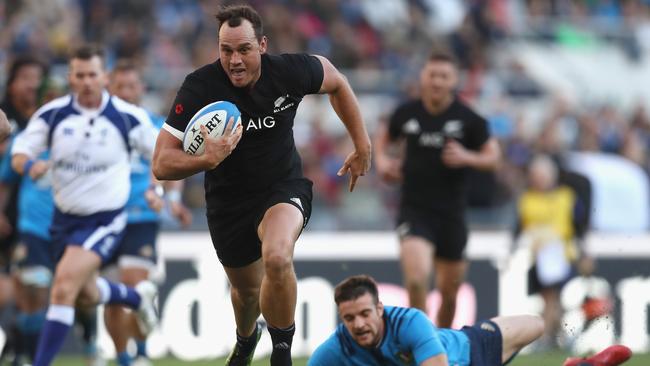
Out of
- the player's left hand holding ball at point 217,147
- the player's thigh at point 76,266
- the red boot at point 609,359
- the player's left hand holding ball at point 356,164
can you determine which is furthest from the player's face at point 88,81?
the red boot at point 609,359

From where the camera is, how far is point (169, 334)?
14742 millimetres

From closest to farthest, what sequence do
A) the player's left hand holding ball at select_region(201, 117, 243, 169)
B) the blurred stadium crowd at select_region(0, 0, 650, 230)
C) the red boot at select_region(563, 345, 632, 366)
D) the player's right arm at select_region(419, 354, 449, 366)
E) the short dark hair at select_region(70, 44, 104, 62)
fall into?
1. the player's left hand holding ball at select_region(201, 117, 243, 169)
2. the player's right arm at select_region(419, 354, 449, 366)
3. the red boot at select_region(563, 345, 632, 366)
4. the short dark hair at select_region(70, 44, 104, 62)
5. the blurred stadium crowd at select_region(0, 0, 650, 230)

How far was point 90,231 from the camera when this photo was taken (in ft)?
33.5

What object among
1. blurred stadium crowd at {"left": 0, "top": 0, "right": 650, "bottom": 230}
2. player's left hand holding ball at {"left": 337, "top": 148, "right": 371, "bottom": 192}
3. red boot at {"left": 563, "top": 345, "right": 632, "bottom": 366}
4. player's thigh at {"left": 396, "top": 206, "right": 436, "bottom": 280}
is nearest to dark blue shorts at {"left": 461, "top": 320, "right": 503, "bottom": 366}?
red boot at {"left": 563, "top": 345, "right": 632, "bottom": 366}

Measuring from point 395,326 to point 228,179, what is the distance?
1.46m

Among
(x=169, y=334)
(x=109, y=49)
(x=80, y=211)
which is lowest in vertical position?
(x=169, y=334)

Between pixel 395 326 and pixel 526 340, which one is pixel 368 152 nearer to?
pixel 395 326

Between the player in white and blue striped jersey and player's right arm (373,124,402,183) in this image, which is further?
player's right arm (373,124,402,183)

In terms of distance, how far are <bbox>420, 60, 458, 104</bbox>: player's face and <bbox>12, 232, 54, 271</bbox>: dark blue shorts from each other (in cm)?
366

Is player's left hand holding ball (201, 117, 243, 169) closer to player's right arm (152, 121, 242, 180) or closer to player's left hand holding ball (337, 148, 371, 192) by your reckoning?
player's right arm (152, 121, 242, 180)

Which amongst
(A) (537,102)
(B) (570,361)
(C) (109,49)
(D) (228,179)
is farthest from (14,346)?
(A) (537,102)

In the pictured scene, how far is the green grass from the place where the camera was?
42.1 feet

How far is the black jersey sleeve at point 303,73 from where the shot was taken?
28.6 ft

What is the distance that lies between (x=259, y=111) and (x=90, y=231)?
7.39 feet
